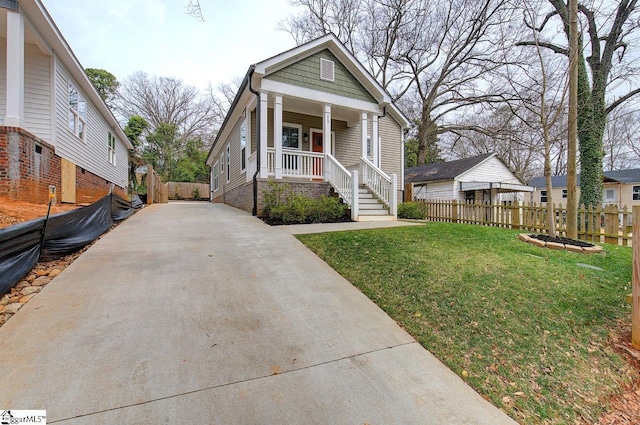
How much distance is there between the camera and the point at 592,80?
11.4 m

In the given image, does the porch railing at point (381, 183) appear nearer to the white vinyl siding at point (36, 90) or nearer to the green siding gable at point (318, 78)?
the green siding gable at point (318, 78)

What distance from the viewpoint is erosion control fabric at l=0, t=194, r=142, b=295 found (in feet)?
9.89

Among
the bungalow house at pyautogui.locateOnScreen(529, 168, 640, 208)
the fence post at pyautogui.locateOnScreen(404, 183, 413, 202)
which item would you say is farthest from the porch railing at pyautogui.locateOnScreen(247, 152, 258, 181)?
the bungalow house at pyautogui.locateOnScreen(529, 168, 640, 208)

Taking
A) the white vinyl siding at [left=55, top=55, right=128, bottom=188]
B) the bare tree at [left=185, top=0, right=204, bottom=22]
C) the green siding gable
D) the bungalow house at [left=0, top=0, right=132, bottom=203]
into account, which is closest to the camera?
the bare tree at [left=185, top=0, right=204, bottom=22]

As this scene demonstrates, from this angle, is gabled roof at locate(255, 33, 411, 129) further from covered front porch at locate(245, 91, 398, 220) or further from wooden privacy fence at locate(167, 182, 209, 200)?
wooden privacy fence at locate(167, 182, 209, 200)

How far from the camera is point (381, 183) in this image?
9781 mm

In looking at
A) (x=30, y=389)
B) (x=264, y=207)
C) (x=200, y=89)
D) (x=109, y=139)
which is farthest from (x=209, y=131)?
(x=30, y=389)

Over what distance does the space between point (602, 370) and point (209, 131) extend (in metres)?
32.9

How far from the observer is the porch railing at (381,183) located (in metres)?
9.27

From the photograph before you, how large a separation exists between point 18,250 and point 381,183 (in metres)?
8.75

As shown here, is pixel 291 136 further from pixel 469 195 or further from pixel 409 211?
pixel 469 195

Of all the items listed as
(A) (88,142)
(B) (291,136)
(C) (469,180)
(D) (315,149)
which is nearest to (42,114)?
(A) (88,142)

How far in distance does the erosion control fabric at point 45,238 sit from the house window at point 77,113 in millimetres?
5114

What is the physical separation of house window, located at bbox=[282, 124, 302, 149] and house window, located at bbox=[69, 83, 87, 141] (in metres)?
7.05
